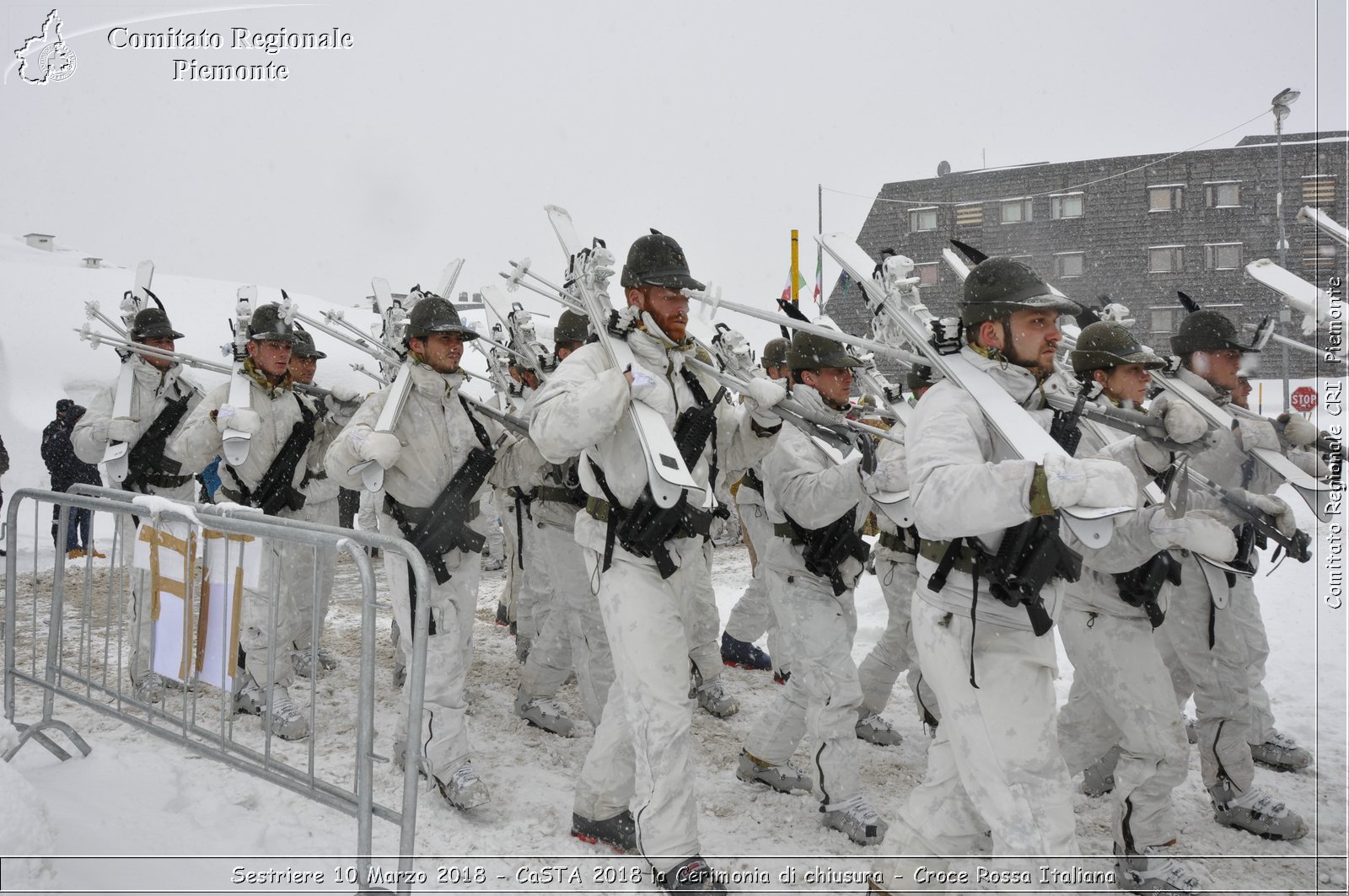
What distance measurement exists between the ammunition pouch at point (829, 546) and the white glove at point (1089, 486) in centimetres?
176

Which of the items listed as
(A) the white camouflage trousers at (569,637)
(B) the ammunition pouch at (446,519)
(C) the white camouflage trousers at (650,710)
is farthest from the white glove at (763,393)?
(B) the ammunition pouch at (446,519)

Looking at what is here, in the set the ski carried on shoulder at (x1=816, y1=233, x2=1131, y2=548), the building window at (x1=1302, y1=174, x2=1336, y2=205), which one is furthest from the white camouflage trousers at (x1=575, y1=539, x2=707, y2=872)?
the building window at (x1=1302, y1=174, x2=1336, y2=205)

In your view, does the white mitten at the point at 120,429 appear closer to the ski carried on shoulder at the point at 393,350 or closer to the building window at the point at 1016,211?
the ski carried on shoulder at the point at 393,350

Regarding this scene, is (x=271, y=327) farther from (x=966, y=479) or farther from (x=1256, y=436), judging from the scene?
(x=1256, y=436)

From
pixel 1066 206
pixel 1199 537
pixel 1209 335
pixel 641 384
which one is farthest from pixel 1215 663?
pixel 1066 206

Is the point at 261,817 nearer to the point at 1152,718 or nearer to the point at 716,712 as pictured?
the point at 716,712

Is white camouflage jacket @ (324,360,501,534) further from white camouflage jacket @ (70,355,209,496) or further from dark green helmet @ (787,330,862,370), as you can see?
white camouflage jacket @ (70,355,209,496)

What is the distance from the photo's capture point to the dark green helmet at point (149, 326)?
6031mm

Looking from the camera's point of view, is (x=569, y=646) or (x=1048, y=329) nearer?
(x=1048, y=329)

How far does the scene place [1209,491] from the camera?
411 centimetres

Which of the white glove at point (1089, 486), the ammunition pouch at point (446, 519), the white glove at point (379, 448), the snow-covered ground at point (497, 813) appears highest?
the white glove at point (379, 448)

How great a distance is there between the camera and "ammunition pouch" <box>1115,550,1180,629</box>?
3.58 meters

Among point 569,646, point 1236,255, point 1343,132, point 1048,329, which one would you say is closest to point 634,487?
point 1048,329

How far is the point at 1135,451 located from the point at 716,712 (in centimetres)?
300
